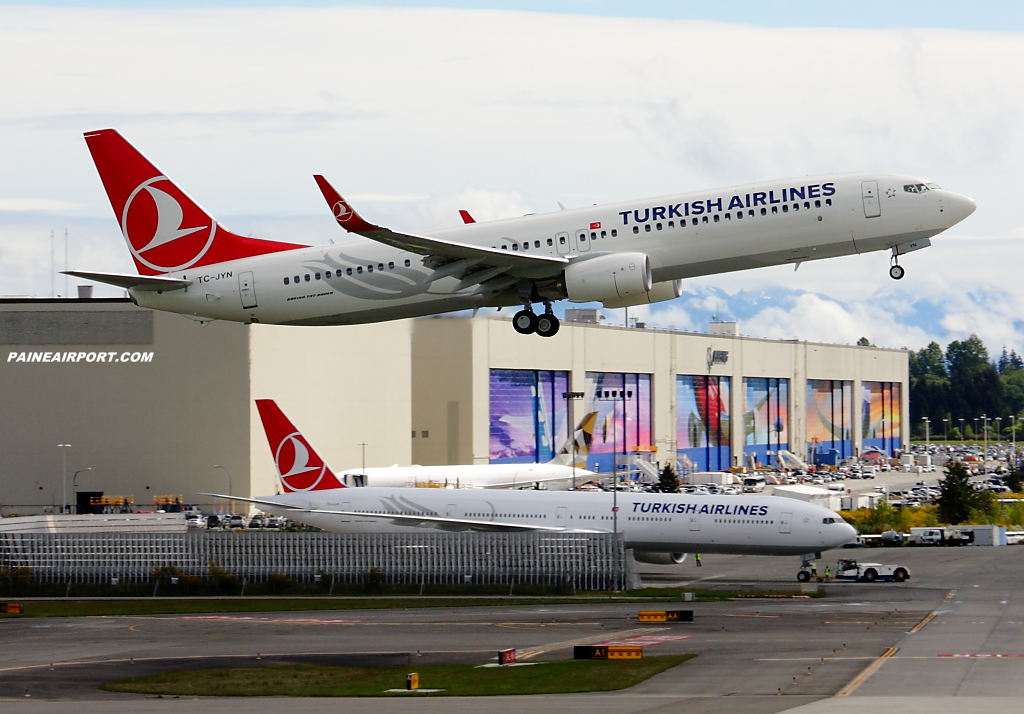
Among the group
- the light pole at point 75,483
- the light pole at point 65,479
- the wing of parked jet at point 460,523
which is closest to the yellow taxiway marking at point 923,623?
the wing of parked jet at point 460,523

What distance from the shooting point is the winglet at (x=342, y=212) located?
45.3m

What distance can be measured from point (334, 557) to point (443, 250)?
42203 mm

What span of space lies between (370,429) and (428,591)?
75133mm

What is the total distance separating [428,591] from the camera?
8412 centimetres

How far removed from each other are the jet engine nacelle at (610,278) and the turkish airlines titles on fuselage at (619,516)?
37951 millimetres

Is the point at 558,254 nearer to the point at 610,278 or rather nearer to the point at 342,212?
the point at 610,278

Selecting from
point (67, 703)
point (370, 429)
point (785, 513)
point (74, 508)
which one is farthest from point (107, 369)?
point (67, 703)

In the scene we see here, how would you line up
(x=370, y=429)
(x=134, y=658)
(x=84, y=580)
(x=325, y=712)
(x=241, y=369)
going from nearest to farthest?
(x=325, y=712), (x=134, y=658), (x=84, y=580), (x=241, y=369), (x=370, y=429)

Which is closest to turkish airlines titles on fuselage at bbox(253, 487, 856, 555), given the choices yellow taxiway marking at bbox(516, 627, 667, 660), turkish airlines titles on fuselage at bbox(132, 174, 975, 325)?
yellow taxiway marking at bbox(516, 627, 667, 660)

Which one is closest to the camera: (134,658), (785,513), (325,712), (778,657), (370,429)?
(325,712)

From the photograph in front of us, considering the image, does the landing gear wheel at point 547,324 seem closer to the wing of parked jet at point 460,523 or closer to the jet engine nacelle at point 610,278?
the jet engine nacelle at point 610,278

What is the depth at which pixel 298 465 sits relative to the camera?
9100cm

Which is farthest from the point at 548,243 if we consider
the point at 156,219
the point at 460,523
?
the point at 460,523

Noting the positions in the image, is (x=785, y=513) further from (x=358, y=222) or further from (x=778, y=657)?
(x=358, y=222)
